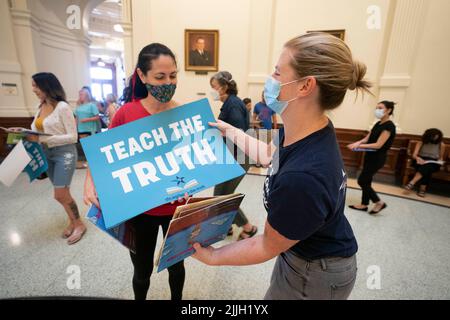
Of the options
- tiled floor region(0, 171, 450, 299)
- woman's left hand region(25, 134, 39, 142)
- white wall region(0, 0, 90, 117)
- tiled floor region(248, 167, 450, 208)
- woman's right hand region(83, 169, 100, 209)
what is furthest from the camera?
white wall region(0, 0, 90, 117)

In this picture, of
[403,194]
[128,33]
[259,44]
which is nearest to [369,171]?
[403,194]

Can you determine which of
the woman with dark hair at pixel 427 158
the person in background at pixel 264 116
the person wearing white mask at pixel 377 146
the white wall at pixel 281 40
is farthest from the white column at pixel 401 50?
the person in background at pixel 264 116

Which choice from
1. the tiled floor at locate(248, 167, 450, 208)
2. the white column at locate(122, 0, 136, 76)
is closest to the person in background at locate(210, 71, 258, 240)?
the tiled floor at locate(248, 167, 450, 208)

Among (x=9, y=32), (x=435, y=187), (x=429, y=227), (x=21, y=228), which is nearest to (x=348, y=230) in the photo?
(x=429, y=227)

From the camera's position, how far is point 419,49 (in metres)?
4.06

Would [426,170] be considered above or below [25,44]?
below

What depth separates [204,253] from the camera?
87 cm

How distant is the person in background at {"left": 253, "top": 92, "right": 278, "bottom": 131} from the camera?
15.3 feet

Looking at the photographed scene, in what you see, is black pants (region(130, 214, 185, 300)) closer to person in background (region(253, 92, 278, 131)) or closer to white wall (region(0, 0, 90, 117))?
person in background (region(253, 92, 278, 131))

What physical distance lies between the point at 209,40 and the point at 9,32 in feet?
11.7

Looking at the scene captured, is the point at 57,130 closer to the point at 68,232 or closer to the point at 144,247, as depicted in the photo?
the point at 68,232

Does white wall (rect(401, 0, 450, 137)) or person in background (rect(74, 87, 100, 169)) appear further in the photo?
person in background (rect(74, 87, 100, 169))

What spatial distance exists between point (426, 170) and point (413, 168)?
23 centimetres

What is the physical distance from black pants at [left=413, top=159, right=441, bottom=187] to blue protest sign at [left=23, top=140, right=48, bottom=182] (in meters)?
4.98
